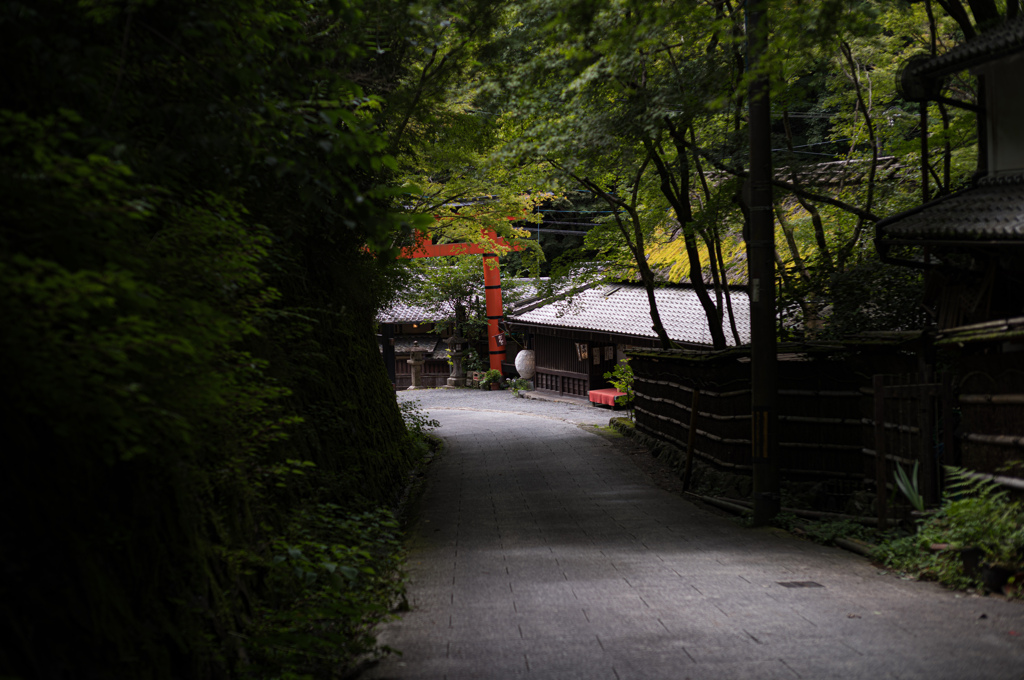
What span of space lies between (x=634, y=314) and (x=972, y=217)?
21.2 m

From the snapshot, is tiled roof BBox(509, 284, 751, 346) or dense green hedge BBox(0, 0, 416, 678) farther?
tiled roof BBox(509, 284, 751, 346)

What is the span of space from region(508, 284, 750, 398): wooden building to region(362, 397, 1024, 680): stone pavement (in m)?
14.7

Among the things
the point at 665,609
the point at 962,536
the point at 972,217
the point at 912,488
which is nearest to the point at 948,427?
the point at 912,488

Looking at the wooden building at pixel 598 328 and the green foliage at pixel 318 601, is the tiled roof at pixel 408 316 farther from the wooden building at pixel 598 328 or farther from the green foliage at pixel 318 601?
the green foliage at pixel 318 601

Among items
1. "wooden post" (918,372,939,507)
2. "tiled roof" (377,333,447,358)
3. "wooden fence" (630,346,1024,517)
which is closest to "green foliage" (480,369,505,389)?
"tiled roof" (377,333,447,358)

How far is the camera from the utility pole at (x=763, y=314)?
35.0 feet

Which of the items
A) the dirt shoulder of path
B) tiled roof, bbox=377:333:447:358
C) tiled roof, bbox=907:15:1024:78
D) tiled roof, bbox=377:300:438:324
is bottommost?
the dirt shoulder of path

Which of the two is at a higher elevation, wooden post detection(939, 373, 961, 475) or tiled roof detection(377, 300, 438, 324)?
tiled roof detection(377, 300, 438, 324)

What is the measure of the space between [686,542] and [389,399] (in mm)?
8177

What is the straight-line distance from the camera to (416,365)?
44938 mm

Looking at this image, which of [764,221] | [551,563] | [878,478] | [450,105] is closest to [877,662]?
[551,563]

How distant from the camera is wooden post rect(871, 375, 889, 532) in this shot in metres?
9.06

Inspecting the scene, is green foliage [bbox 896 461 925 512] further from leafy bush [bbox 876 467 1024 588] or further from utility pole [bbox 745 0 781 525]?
utility pole [bbox 745 0 781 525]

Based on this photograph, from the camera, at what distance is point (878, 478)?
9.13 meters
